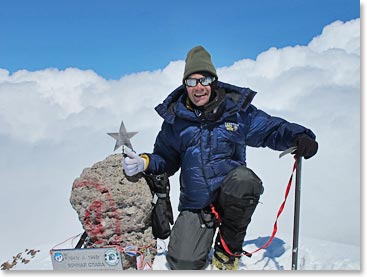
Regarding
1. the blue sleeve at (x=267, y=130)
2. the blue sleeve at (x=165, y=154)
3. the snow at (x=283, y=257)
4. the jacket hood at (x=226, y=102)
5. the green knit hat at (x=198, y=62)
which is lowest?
the snow at (x=283, y=257)

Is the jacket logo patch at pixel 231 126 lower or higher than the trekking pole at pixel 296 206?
higher

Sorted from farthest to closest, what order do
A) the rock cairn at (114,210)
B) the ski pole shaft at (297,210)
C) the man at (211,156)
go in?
the rock cairn at (114,210), the man at (211,156), the ski pole shaft at (297,210)

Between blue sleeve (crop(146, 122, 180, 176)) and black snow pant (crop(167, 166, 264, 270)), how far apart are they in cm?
31

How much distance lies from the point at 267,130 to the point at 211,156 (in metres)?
0.39

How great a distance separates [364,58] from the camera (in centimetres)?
262

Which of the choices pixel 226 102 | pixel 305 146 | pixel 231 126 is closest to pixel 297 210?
pixel 305 146

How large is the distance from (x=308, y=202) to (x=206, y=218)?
141cm

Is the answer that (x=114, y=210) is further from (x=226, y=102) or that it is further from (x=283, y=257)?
(x=283, y=257)

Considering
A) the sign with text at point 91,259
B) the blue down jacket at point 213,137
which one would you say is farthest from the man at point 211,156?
the sign with text at point 91,259

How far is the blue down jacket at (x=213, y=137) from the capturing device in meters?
2.41

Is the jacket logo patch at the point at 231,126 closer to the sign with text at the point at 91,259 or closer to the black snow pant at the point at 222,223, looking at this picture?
the black snow pant at the point at 222,223

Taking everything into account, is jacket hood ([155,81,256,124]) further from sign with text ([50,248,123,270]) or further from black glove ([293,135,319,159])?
sign with text ([50,248,123,270])

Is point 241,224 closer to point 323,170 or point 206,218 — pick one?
point 206,218

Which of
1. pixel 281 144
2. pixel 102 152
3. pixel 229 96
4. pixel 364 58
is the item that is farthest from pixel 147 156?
pixel 102 152
